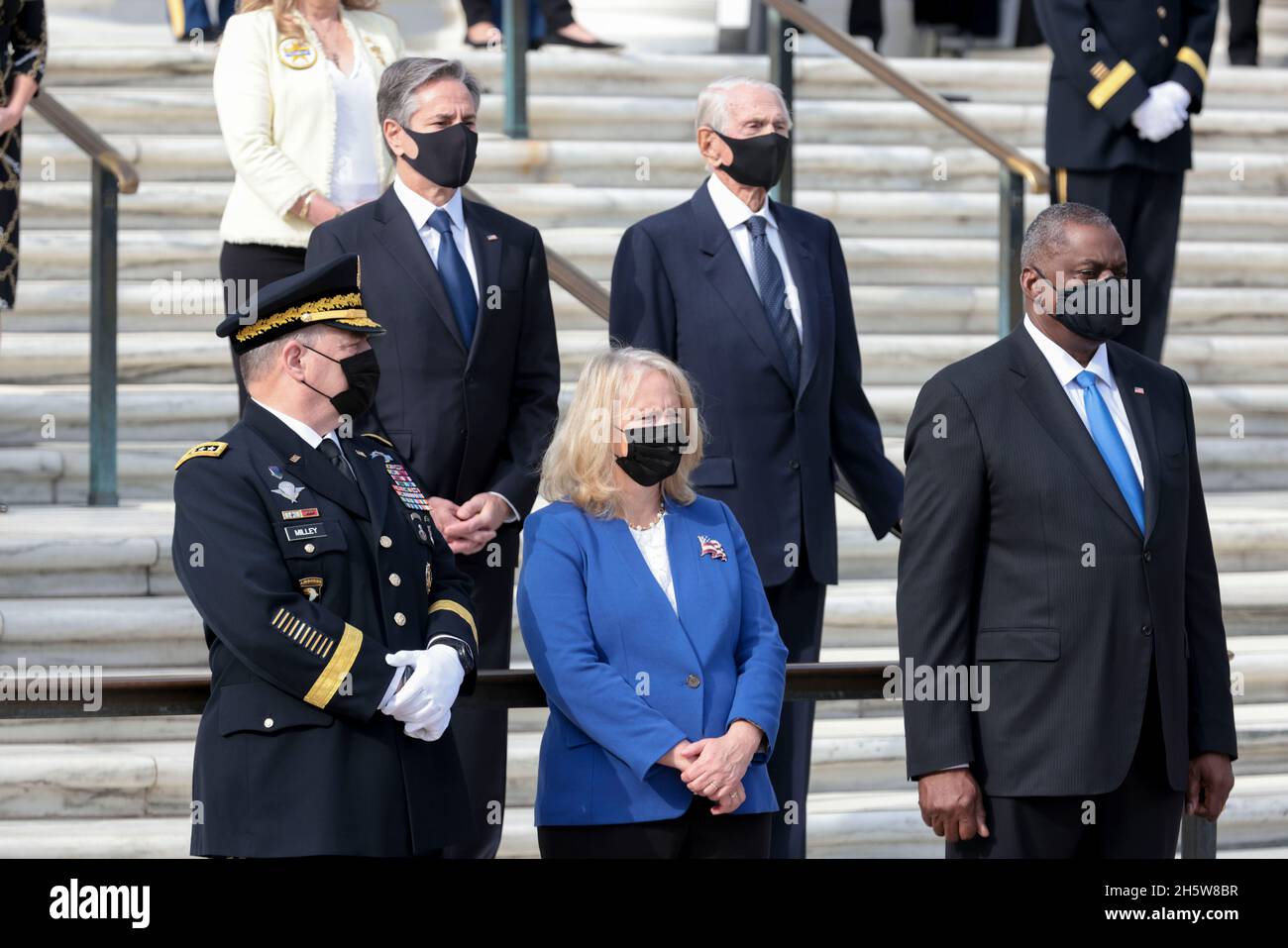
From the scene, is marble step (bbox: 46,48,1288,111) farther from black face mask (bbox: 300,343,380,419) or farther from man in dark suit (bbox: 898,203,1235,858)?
black face mask (bbox: 300,343,380,419)

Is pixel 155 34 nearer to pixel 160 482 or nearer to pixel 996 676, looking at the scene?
pixel 160 482

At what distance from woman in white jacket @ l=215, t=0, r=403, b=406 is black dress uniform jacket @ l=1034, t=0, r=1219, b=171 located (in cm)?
245

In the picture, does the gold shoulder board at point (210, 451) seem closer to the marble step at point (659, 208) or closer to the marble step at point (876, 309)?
the marble step at point (876, 309)

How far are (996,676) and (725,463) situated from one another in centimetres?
111

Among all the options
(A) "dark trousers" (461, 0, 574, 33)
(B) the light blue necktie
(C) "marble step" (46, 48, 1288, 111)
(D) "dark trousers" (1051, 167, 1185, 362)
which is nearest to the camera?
(B) the light blue necktie

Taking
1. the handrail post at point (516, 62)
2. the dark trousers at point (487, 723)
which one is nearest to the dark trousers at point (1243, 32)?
the handrail post at point (516, 62)

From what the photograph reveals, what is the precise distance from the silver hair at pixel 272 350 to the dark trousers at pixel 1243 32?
7.67 m

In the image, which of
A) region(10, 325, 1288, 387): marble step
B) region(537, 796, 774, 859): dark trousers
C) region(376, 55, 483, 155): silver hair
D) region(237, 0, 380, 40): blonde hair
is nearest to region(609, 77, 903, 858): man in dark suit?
region(376, 55, 483, 155): silver hair

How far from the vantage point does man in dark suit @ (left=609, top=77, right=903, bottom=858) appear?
4770 mm

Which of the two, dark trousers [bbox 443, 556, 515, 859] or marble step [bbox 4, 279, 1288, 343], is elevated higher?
marble step [bbox 4, 279, 1288, 343]

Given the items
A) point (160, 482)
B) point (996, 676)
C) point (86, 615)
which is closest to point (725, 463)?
point (996, 676)

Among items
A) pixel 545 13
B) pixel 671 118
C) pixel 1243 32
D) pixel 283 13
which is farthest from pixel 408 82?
pixel 1243 32

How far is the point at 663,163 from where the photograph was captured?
8.28 meters
